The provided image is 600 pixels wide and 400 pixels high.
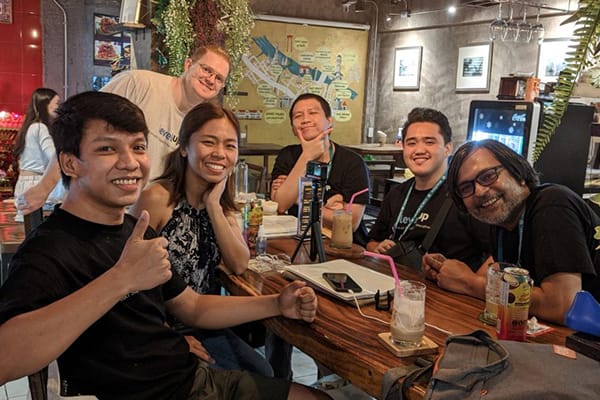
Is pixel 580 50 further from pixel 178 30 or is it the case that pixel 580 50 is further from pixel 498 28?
pixel 498 28

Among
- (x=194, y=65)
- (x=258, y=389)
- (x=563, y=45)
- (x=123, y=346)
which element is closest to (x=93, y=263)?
(x=123, y=346)

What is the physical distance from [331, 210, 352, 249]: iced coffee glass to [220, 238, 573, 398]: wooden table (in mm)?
501

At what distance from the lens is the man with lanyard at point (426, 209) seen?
Answer: 2404mm

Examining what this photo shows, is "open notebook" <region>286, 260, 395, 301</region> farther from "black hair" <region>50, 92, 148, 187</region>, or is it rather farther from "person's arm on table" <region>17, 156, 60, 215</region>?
"person's arm on table" <region>17, 156, 60, 215</region>

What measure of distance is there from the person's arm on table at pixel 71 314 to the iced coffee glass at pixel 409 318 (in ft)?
1.94

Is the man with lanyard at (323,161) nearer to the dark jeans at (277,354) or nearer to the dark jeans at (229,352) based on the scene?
the dark jeans at (277,354)

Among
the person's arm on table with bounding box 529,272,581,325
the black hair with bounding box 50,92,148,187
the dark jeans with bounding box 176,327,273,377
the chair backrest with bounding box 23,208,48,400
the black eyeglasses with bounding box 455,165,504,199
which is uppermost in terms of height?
the black hair with bounding box 50,92,148,187

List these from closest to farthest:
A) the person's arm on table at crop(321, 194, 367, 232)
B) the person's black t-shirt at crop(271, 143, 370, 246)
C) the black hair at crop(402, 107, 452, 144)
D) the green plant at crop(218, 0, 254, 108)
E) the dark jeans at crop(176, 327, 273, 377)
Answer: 1. the dark jeans at crop(176, 327, 273, 377)
2. the black hair at crop(402, 107, 452, 144)
3. the person's arm on table at crop(321, 194, 367, 232)
4. the person's black t-shirt at crop(271, 143, 370, 246)
5. the green plant at crop(218, 0, 254, 108)

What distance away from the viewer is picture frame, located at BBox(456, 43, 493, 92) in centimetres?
684

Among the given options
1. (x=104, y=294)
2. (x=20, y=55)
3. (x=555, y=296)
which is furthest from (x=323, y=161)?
(x=20, y=55)

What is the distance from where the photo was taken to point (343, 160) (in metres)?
3.22

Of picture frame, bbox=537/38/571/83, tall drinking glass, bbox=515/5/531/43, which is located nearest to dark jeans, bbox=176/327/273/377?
tall drinking glass, bbox=515/5/531/43

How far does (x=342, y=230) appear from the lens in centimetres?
235

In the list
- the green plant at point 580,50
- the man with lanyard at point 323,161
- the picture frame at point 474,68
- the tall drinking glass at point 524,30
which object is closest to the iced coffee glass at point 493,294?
the green plant at point 580,50
